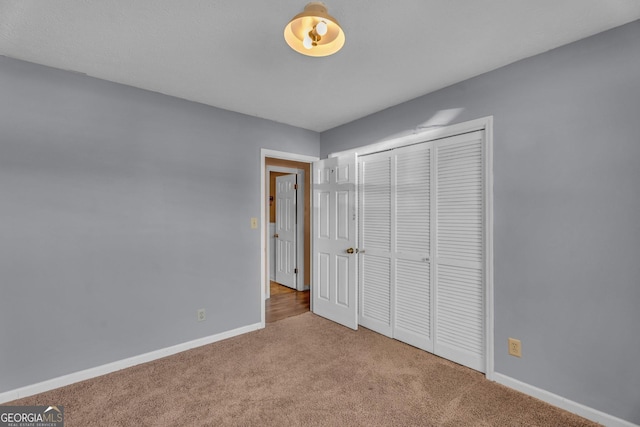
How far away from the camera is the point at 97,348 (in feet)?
7.74

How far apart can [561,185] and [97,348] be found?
379cm

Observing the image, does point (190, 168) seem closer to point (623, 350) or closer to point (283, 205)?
point (283, 205)

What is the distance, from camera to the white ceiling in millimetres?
1584

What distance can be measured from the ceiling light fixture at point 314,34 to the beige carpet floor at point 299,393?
2192 mm

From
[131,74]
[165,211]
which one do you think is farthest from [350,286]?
[131,74]

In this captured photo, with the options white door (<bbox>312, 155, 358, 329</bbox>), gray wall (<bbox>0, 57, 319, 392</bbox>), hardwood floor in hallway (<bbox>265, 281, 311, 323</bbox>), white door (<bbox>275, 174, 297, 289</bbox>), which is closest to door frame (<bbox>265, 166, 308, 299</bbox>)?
white door (<bbox>275, 174, 297, 289</bbox>)

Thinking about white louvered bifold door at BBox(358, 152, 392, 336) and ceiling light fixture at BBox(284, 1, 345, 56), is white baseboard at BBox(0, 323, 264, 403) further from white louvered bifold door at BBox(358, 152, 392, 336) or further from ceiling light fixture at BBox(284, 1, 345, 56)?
ceiling light fixture at BBox(284, 1, 345, 56)

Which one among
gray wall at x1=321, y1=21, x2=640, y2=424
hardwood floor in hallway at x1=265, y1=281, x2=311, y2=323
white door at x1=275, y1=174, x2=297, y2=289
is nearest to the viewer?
gray wall at x1=321, y1=21, x2=640, y2=424

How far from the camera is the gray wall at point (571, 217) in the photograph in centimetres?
172

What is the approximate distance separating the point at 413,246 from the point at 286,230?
2.81 meters

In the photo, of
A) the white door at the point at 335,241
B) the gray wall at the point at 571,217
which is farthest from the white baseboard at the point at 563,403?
the white door at the point at 335,241
